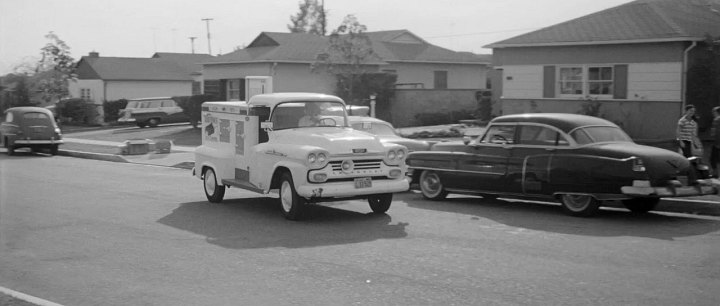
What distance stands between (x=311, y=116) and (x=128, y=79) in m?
46.3

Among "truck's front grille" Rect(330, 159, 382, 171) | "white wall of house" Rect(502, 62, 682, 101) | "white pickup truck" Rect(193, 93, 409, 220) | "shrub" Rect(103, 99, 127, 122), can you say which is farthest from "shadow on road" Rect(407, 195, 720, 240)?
"shrub" Rect(103, 99, 127, 122)

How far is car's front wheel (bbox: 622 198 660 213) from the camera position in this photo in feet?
41.4

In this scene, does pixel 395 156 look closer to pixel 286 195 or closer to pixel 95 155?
pixel 286 195

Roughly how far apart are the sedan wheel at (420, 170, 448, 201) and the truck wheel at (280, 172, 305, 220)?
325cm

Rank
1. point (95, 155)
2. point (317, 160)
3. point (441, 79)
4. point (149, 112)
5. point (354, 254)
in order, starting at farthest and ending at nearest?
point (149, 112)
point (441, 79)
point (95, 155)
point (317, 160)
point (354, 254)

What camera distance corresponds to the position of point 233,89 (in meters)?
41.8

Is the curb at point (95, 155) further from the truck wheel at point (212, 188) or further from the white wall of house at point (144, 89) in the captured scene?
the white wall of house at point (144, 89)

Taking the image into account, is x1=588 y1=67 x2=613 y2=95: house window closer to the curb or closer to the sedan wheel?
the sedan wheel

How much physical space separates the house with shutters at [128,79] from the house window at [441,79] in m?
19.2

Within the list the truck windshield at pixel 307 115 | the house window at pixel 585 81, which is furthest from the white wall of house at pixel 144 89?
the truck windshield at pixel 307 115

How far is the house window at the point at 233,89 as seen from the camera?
41281mm

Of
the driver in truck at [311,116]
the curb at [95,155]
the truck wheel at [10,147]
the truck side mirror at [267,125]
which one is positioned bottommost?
the curb at [95,155]

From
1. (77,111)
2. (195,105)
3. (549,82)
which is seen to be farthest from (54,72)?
(549,82)

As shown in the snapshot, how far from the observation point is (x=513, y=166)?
13.4 metres
